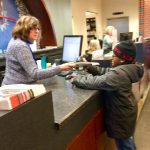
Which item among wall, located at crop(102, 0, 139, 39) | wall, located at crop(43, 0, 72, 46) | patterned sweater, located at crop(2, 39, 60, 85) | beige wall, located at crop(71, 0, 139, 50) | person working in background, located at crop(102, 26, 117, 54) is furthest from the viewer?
wall, located at crop(102, 0, 139, 39)

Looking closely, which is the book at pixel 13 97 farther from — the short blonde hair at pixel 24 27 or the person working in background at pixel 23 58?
the short blonde hair at pixel 24 27

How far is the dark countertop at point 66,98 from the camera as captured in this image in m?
1.49

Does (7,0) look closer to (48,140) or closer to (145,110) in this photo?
(145,110)

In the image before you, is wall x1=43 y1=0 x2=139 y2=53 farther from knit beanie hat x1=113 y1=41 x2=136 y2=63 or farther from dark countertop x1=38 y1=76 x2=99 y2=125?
knit beanie hat x1=113 y1=41 x2=136 y2=63

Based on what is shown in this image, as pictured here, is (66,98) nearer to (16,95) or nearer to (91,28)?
(16,95)

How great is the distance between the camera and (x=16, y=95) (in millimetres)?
1057

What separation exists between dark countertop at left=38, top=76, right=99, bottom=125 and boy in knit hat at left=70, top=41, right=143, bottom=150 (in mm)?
94

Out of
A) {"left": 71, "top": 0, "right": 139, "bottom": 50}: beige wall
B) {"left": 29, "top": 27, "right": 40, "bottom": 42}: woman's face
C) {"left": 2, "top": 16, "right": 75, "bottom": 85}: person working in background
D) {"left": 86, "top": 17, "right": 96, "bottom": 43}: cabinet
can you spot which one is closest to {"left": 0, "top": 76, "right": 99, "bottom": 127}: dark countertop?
{"left": 2, "top": 16, "right": 75, "bottom": 85}: person working in background

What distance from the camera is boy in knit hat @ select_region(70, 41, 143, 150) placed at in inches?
77.4

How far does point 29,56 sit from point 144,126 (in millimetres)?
2256

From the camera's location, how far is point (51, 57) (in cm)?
444

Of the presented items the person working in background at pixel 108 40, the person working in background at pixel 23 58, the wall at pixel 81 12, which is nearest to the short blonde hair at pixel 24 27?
the person working in background at pixel 23 58

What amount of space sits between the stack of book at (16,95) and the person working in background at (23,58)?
2.39ft

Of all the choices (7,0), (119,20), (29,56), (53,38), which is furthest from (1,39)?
(119,20)
